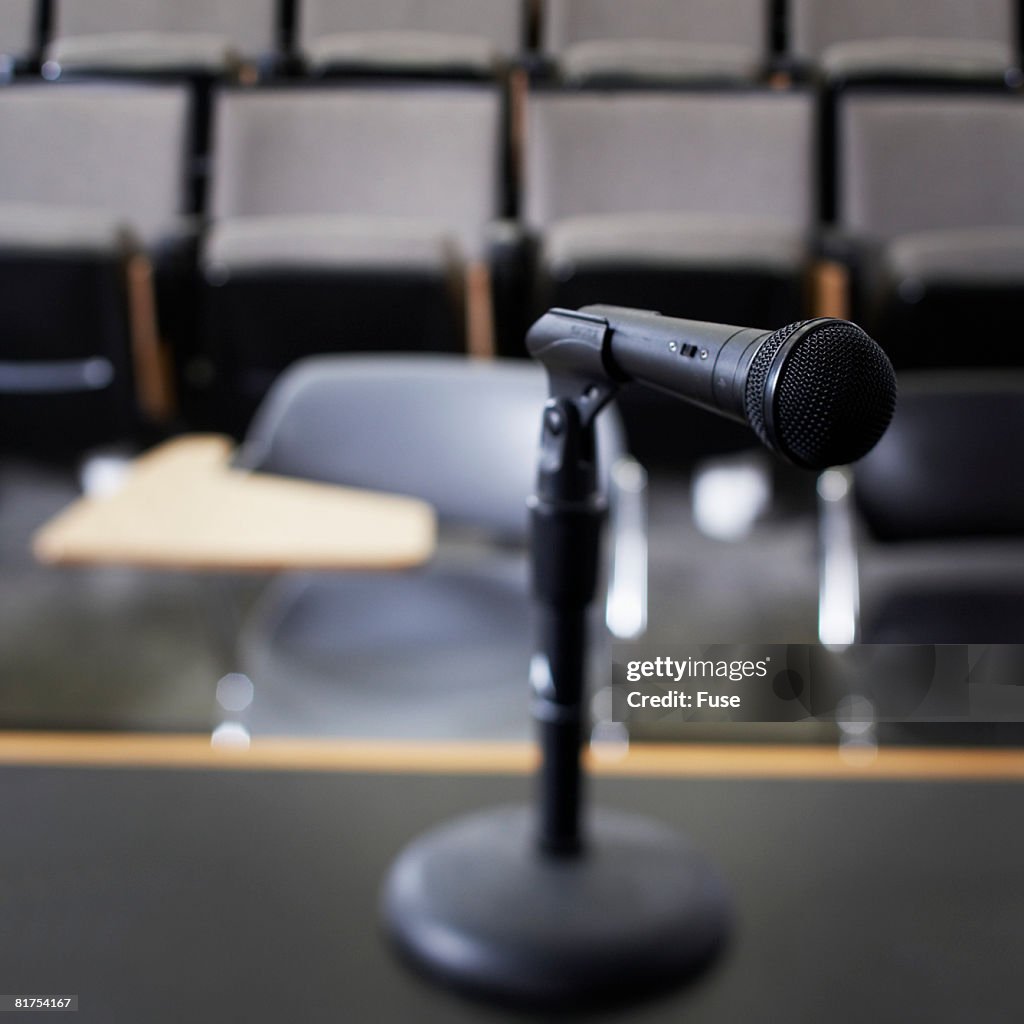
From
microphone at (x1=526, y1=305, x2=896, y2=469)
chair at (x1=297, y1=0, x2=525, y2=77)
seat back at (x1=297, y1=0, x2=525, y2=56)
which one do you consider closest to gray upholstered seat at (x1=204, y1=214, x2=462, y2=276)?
chair at (x1=297, y1=0, x2=525, y2=77)

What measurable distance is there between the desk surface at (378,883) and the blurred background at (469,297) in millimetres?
21

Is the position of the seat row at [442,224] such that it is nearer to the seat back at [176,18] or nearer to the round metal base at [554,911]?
the seat back at [176,18]

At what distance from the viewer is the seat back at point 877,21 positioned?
46.9 inches

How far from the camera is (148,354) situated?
0.89 metres

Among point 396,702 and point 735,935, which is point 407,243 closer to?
point 396,702

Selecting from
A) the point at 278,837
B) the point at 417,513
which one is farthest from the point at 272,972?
the point at 417,513

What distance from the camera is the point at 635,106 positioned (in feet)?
3.23

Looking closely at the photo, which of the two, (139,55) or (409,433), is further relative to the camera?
(139,55)

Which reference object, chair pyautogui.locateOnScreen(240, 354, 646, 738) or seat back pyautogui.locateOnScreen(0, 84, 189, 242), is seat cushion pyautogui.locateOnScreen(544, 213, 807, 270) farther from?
seat back pyautogui.locateOnScreen(0, 84, 189, 242)

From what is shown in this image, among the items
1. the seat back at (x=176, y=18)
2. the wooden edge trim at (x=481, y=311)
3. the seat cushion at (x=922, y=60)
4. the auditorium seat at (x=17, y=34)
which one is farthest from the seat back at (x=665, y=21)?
the auditorium seat at (x=17, y=34)

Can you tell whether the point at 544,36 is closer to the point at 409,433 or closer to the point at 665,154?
the point at 665,154

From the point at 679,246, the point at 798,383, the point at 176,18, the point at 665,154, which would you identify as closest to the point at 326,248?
the point at 679,246

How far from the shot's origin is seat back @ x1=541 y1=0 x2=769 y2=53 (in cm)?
123

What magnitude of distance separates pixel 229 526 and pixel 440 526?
0.16 m
